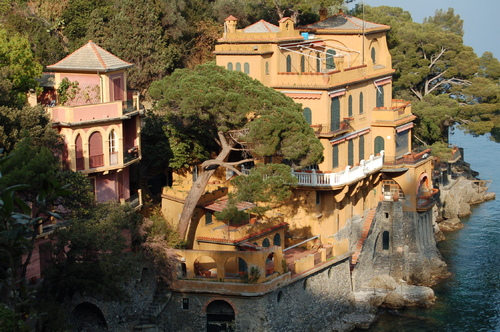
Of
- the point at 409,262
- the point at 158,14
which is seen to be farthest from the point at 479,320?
the point at 158,14

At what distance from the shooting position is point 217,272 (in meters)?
40.1

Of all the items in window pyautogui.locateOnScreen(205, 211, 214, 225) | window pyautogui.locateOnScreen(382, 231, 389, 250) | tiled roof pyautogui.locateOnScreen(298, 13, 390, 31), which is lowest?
window pyautogui.locateOnScreen(382, 231, 389, 250)

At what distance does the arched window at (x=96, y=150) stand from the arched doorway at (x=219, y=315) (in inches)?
311

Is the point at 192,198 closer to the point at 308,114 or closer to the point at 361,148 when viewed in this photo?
the point at 308,114

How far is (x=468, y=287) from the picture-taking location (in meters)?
52.2

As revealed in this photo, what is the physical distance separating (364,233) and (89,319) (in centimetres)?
1854

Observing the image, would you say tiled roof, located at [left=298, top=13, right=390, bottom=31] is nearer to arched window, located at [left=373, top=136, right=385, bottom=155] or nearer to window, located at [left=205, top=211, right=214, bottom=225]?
arched window, located at [left=373, top=136, right=385, bottom=155]

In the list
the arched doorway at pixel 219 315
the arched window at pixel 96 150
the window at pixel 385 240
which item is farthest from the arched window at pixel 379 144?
the arched window at pixel 96 150

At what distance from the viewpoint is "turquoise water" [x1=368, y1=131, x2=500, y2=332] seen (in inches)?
1845

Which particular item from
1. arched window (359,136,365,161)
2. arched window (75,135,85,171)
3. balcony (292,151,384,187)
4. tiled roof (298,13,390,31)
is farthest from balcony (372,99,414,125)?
arched window (75,135,85,171)

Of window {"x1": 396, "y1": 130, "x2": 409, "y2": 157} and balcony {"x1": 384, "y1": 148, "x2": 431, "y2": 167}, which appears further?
window {"x1": 396, "y1": 130, "x2": 409, "y2": 157}

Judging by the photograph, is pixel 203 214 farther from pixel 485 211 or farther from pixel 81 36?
pixel 485 211

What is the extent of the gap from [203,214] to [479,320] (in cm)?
1538

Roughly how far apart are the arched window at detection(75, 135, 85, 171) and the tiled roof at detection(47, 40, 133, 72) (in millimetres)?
3362
